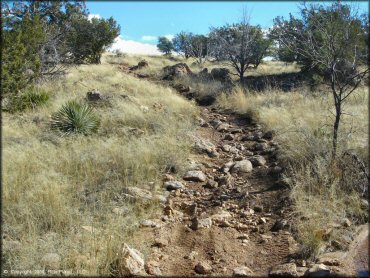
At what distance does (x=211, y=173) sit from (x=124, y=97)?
536 centimetres

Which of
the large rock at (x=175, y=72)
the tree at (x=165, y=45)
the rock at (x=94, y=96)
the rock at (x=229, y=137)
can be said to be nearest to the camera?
the rock at (x=229, y=137)

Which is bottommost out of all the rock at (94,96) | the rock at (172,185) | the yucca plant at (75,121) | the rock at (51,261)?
the rock at (51,261)

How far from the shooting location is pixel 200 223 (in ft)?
15.5

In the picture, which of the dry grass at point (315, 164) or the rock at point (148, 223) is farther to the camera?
the rock at point (148, 223)

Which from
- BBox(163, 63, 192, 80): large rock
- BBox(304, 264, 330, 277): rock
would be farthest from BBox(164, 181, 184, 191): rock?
BBox(163, 63, 192, 80): large rock

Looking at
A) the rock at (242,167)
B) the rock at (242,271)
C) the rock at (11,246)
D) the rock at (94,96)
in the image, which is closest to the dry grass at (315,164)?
the rock at (242,167)

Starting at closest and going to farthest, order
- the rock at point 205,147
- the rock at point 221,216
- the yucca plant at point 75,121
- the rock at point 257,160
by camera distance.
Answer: the rock at point 221,216 < the rock at point 257,160 < the rock at point 205,147 < the yucca plant at point 75,121

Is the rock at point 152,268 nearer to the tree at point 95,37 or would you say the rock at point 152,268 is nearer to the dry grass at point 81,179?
the dry grass at point 81,179

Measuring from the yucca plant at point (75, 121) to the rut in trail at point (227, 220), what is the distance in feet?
8.07

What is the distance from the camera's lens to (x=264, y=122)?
9.51m

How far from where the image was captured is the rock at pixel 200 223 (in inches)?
185

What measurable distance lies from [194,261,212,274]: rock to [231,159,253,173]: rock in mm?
2953

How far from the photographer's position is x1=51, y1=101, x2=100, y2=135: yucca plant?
25.9 ft

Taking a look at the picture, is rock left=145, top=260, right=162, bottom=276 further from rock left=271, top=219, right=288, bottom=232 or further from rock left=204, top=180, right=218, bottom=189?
rock left=204, top=180, right=218, bottom=189
